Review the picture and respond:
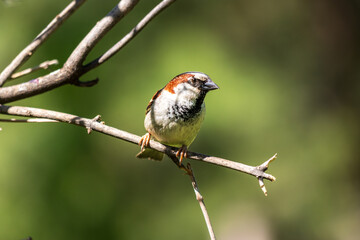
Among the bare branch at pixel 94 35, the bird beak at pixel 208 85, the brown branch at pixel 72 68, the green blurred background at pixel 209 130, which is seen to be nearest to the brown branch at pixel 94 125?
the brown branch at pixel 72 68

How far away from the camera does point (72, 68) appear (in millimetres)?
1575

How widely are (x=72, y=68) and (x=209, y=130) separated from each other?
314cm

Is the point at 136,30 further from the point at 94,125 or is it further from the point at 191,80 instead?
the point at 191,80

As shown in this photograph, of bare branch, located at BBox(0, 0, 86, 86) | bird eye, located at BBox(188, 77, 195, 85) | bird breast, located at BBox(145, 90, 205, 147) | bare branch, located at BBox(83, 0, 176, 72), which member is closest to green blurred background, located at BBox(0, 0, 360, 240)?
bird breast, located at BBox(145, 90, 205, 147)

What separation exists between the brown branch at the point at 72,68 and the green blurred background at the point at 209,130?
203 centimetres

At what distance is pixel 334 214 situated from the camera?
18.2 ft

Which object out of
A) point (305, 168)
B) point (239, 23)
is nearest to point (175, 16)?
point (239, 23)

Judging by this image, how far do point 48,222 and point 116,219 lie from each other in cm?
68

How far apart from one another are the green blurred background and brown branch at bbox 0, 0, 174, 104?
2030 millimetres

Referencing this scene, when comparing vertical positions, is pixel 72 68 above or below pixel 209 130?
above

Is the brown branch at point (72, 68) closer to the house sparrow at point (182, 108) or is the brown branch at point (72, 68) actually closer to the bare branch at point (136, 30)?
the bare branch at point (136, 30)

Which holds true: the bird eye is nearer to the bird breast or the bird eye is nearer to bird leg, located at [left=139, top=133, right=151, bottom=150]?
the bird breast

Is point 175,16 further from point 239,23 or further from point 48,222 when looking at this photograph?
point 48,222

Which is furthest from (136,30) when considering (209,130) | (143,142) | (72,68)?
(209,130)
